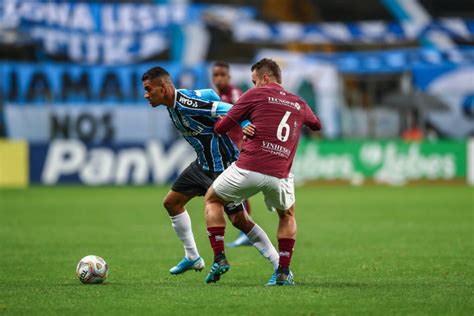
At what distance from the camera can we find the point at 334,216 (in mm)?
19156

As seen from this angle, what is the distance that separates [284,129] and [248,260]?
3.24m

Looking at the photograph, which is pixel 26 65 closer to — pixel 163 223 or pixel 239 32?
pixel 239 32

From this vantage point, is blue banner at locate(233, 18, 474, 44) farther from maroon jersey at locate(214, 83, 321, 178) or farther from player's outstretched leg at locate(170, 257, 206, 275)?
maroon jersey at locate(214, 83, 321, 178)

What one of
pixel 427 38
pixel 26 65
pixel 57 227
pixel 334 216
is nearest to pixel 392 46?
pixel 427 38

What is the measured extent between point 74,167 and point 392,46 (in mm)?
15317

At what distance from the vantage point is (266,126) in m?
9.16

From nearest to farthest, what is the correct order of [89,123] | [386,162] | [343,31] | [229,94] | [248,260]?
[248,260], [229,94], [386,162], [89,123], [343,31]

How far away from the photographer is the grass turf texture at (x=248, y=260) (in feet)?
27.0

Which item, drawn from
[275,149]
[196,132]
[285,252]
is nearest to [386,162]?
[196,132]

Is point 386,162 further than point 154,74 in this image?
Yes

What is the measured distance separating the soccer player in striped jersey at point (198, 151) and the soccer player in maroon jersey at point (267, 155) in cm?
45

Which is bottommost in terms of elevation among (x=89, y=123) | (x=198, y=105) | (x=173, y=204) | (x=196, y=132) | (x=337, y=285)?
(x=337, y=285)

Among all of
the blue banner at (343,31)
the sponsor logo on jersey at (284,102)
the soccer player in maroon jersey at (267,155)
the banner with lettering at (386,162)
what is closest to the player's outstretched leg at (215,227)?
the soccer player in maroon jersey at (267,155)

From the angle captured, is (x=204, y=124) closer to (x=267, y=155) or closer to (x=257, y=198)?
(x=267, y=155)
